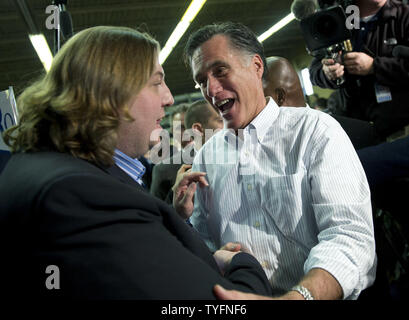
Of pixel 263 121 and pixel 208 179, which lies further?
pixel 208 179

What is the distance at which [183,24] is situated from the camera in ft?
25.0

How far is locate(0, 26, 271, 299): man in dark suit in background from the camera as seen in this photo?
72cm

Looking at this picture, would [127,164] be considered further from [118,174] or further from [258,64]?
[258,64]

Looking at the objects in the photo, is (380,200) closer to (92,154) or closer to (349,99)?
(349,99)

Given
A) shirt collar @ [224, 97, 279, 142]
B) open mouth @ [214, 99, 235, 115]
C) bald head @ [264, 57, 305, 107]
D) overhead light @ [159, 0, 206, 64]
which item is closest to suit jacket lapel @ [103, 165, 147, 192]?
shirt collar @ [224, 97, 279, 142]

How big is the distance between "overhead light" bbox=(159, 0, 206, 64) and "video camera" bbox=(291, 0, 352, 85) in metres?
4.53

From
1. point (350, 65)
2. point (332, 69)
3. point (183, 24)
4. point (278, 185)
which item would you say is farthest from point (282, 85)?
point (183, 24)

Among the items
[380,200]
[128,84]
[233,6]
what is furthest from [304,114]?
[233,6]

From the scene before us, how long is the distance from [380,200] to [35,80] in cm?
158

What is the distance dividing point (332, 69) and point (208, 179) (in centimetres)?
109

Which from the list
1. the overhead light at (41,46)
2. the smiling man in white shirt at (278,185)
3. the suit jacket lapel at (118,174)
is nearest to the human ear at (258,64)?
the smiling man in white shirt at (278,185)

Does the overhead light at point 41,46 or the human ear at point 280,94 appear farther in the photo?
the overhead light at point 41,46

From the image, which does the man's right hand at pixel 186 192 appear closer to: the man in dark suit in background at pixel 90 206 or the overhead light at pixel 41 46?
the man in dark suit in background at pixel 90 206

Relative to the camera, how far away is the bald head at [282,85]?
7.51 feet
